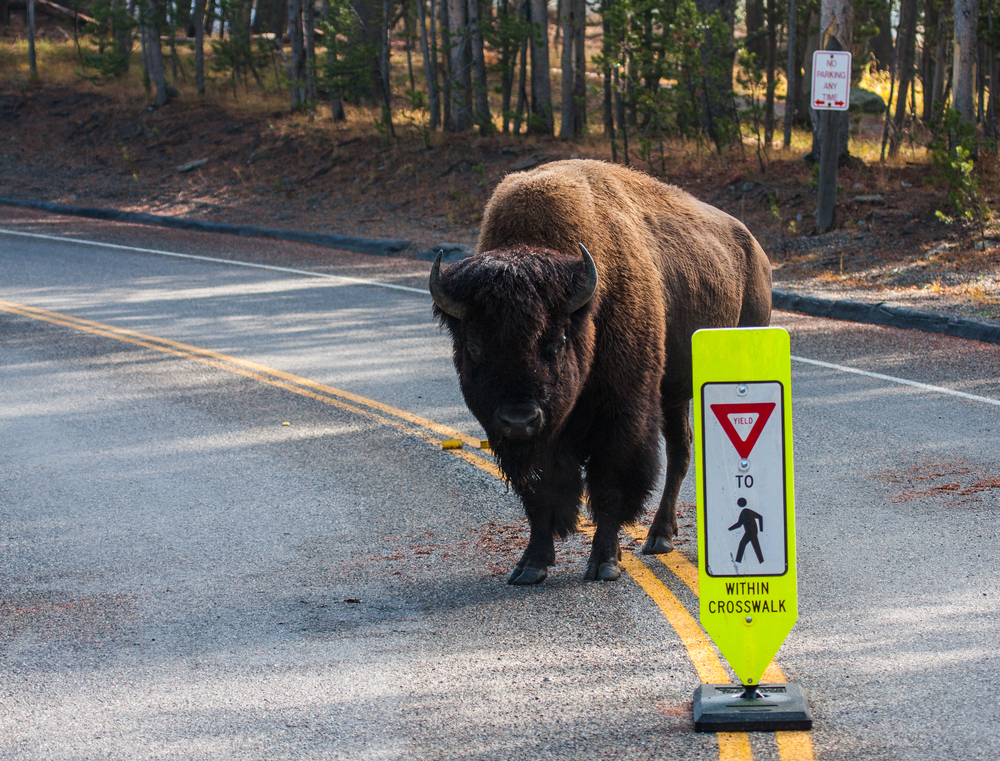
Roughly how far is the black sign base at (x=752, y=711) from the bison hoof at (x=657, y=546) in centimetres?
191

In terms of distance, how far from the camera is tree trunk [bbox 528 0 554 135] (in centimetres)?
2552

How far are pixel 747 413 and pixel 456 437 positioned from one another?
469 cm

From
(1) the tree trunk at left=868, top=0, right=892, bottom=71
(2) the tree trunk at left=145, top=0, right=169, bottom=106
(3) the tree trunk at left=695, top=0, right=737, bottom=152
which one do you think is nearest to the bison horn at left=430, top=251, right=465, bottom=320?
(3) the tree trunk at left=695, top=0, right=737, bottom=152

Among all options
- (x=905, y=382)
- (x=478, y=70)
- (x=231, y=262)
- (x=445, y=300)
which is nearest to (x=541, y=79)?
(x=478, y=70)

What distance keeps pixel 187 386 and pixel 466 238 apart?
9.89 m

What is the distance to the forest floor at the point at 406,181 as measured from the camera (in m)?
15.7

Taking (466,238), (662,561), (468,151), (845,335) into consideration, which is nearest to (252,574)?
(662,561)

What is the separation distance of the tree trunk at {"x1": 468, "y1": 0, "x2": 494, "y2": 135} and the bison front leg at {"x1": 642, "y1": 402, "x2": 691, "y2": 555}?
20.1 meters

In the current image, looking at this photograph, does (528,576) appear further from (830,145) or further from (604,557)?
(830,145)

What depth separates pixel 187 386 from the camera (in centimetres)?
1033

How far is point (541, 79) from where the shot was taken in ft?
86.1

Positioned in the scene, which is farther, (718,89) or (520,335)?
(718,89)

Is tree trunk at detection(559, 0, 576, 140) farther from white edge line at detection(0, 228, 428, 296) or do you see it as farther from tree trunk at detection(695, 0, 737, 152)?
white edge line at detection(0, 228, 428, 296)

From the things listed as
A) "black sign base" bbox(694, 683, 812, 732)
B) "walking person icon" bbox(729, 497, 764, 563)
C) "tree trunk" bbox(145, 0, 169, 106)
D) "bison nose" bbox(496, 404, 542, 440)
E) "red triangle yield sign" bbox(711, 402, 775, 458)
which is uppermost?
"tree trunk" bbox(145, 0, 169, 106)
